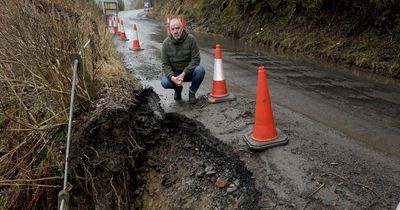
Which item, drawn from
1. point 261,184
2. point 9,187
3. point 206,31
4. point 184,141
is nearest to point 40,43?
point 9,187

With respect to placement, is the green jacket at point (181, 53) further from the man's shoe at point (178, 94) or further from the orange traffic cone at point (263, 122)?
the orange traffic cone at point (263, 122)

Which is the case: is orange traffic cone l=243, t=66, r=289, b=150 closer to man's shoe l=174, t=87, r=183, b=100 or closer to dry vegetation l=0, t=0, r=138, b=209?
man's shoe l=174, t=87, r=183, b=100

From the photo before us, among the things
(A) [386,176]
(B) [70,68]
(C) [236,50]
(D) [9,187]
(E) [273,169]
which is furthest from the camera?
(C) [236,50]

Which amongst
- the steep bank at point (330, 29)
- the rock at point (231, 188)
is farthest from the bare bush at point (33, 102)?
the steep bank at point (330, 29)

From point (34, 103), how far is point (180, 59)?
7.04 ft

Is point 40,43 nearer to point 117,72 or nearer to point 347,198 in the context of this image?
point 117,72

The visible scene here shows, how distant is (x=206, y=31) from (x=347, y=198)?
14799mm

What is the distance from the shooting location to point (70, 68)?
4254 millimetres

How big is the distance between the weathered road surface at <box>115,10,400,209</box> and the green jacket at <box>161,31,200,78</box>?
61 centimetres

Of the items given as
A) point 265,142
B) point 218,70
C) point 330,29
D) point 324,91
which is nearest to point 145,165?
point 265,142

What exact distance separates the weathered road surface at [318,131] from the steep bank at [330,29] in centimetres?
85

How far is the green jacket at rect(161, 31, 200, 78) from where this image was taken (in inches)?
197

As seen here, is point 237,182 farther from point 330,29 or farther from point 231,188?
point 330,29

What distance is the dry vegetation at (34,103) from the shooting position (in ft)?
12.4
